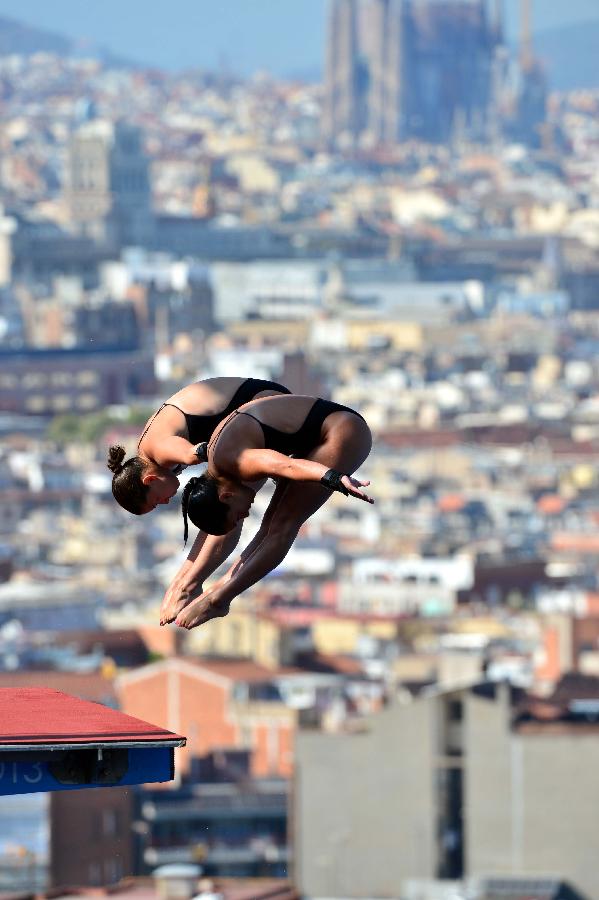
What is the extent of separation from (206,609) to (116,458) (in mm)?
228

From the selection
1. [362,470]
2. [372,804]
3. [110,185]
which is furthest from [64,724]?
[110,185]

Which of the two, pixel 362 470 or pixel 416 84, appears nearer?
pixel 362 470

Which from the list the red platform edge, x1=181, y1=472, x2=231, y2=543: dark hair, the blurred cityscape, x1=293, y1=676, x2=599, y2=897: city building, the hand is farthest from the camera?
the blurred cityscape

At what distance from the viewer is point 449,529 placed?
49.5m

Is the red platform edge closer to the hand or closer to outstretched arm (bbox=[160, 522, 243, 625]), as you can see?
outstretched arm (bbox=[160, 522, 243, 625])

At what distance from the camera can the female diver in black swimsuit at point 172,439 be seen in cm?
498

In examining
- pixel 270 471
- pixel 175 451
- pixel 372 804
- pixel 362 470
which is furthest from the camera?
pixel 362 470

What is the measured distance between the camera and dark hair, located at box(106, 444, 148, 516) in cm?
498

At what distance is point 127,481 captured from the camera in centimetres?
500

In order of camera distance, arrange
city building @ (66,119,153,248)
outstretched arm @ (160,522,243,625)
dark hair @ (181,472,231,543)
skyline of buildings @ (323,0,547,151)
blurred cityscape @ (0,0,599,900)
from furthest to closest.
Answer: skyline of buildings @ (323,0,547,151) → city building @ (66,119,153,248) → blurred cityscape @ (0,0,599,900) → outstretched arm @ (160,522,243,625) → dark hair @ (181,472,231,543)

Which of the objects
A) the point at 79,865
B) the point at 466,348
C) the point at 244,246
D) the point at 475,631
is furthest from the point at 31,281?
the point at 79,865

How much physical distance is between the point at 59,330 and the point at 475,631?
154 ft

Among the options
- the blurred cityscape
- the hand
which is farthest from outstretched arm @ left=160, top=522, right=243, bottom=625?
the blurred cityscape

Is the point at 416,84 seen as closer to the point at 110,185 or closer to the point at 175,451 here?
the point at 110,185
